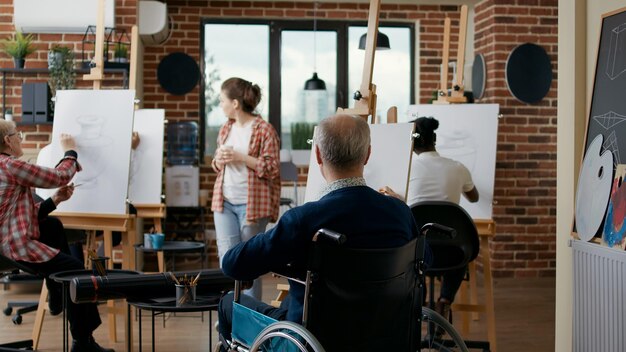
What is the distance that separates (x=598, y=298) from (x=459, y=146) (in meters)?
2.42

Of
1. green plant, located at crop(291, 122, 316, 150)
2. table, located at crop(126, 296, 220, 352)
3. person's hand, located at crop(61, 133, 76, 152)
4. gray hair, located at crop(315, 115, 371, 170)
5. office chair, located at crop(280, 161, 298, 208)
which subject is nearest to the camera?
gray hair, located at crop(315, 115, 371, 170)

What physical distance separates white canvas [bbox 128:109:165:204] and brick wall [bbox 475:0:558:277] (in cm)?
310

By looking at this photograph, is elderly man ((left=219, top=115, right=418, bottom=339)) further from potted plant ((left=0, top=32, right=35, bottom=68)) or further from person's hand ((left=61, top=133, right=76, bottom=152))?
potted plant ((left=0, top=32, right=35, bottom=68))

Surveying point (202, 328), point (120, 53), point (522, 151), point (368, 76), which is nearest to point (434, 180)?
point (368, 76)

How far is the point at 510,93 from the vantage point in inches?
295

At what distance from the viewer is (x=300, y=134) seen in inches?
350

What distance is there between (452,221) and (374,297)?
1766mm

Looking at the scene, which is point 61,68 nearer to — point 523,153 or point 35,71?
point 35,71

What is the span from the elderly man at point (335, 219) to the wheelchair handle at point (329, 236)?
2.4 inches

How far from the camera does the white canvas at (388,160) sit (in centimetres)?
408

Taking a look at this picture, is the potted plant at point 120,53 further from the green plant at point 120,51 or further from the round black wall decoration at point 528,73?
the round black wall decoration at point 528,73

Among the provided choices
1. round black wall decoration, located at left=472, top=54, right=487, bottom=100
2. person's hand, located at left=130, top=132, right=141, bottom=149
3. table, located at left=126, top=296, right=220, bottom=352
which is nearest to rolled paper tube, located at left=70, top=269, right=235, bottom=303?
table, located at left=126, top=296, right=220, bottom=352

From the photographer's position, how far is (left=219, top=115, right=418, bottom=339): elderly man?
246cm

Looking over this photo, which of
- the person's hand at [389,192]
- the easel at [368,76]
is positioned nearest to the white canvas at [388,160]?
the person's hand at [389,192]
